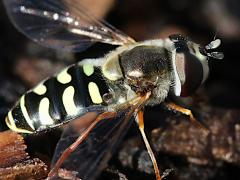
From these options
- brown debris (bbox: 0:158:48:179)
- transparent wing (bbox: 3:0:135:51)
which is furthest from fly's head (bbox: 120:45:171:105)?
brown debris (bbox: 0:158:48:179)

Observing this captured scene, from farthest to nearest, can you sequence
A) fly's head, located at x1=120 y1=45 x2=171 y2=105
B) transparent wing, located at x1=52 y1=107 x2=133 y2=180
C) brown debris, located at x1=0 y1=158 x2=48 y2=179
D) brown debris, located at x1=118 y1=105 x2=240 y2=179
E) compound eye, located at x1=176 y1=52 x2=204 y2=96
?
1. brown debris, located at x1=118 y1=105 x2=240 y2=179
2. compound eye, located at x1=176 y1=52 x2=204 y2=96
3. fly's head, located at x1=120 y1=45 x2=171 y2=105
4. brown debris, located at x1=0 y1=158 x2=48 y2=179
5. transparent wing, located at x1=52 y1=107 x2=133 y2=180

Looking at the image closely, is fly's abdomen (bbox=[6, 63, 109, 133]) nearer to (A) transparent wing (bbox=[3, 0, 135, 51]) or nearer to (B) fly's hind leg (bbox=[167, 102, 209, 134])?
(B) fly's hind leg (bbox=[167, 102, 209, 134])

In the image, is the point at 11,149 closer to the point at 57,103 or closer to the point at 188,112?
the point at 57,103

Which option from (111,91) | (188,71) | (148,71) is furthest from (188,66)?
(111,91)

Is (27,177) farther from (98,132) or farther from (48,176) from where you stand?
(98,132)

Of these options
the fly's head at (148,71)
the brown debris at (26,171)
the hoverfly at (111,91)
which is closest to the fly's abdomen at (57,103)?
the hoverfly at (111,91)

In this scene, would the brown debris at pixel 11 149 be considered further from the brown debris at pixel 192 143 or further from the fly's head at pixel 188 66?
the fly's head at pixel 188 66
